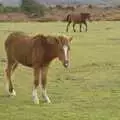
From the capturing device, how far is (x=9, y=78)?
1338 cm

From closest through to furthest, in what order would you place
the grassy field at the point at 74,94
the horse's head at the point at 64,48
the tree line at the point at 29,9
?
the grassy field at the point at 74,94 < the horse's head at the point at 64,48 < the tree line at the point at 29,9

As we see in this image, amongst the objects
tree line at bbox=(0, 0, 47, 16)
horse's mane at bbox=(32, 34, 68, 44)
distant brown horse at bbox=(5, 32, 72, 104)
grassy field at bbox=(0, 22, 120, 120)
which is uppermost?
horse's mane at bbox=(32, 34, 68, 44)

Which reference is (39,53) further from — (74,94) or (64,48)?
(74,94)

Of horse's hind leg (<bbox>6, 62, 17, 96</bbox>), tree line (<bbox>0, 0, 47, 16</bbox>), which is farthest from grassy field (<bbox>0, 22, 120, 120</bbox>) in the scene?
tree line (<bbox>0, 0, 47, 16</bbox>)

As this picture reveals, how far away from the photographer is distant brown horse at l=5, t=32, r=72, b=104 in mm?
11516

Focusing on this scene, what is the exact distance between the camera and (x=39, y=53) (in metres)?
12.2

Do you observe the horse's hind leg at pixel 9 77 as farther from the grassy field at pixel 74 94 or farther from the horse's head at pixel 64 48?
the horse's head at pixel 64 48

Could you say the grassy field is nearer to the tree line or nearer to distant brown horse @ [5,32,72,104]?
distant brown horse @ [5,32,72,104]

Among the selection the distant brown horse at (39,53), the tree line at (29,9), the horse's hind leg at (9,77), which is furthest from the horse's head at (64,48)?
the tree line at (29,9)

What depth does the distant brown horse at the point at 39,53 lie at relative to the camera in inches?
453

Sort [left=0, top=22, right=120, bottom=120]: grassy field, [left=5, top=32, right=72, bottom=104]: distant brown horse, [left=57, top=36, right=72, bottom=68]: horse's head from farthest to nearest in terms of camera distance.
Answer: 1. [left=5, top=32, right=72, bottom=104]: distant brown horse
2. [left=57, top=36, right=72, bottom=68]: horse's head
3. [left=0, top=22, right=120, bottom=120]: grassy field

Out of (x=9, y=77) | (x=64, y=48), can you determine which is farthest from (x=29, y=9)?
(x=64, y=48)

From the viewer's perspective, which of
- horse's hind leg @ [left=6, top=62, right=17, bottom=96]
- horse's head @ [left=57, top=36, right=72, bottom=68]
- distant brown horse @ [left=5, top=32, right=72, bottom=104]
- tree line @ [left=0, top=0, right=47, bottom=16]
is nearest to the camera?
horse's head @ [left=57, top=36, right=72, bottom=68]

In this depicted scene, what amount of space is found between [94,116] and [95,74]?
643 centimetres
